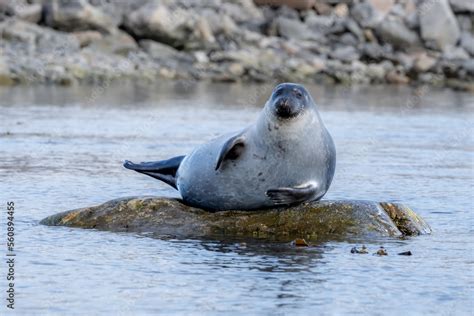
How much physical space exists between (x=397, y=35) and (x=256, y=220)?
42166 millimetres

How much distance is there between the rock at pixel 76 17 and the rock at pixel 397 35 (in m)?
11.4

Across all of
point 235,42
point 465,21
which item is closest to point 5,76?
point 235,42

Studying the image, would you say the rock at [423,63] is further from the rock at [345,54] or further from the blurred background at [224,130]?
the rock at [345,54]

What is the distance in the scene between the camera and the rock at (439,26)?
54312 mm

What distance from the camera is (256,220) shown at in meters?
12.6

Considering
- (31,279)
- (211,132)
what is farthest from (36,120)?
(31,279)

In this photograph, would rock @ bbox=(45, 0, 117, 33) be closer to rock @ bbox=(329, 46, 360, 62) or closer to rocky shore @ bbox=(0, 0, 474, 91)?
rocky shore @ bbox=(0, 0, 474, 91)

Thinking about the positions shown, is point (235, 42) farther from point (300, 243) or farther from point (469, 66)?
point (300, 243)

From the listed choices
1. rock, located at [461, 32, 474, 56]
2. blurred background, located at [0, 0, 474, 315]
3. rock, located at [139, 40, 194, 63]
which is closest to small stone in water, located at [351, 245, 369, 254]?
blurred background, located at [0, 0, 474, 315]

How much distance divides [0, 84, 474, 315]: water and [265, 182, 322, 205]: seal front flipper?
0.54m

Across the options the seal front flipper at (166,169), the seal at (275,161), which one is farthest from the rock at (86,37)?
the seal at (275,161)

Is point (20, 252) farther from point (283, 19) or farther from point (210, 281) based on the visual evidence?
point (283, 19)

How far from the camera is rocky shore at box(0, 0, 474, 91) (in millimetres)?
44906

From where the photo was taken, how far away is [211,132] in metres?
25.7
